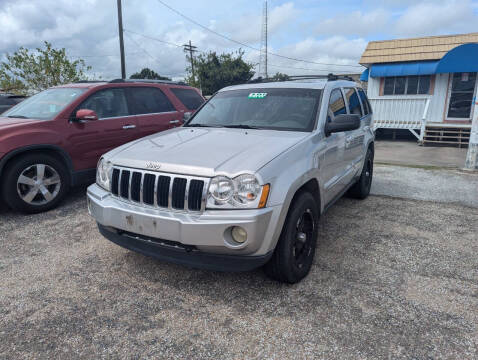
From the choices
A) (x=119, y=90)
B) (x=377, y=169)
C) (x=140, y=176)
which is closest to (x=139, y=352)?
(x=140, y=176)

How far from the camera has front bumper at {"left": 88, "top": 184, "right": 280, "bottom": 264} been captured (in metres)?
2.39

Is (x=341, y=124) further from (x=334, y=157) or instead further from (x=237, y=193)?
(x=237, y=193)

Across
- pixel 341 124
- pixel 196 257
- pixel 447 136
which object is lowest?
pixel 447 136

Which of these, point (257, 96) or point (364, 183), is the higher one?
point (257, 96)

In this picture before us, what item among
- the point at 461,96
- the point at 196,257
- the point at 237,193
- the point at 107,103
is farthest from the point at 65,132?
the point at 461,96

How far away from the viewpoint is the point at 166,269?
322cm

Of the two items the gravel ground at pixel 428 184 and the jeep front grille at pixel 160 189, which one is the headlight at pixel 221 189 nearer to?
the jeep front grille at pixel 160 189

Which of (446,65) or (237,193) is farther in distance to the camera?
(446,65)

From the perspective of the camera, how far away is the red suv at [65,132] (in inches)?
178

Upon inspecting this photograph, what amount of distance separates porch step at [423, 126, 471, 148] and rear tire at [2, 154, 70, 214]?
12.4 metres

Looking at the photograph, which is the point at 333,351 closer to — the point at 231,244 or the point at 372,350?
the point at 372,350

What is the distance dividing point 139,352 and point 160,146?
1.69 metres

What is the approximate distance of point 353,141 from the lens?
172 inches

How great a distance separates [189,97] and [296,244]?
4.95 m
